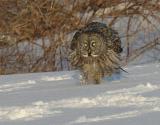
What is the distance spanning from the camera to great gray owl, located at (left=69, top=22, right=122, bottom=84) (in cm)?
388

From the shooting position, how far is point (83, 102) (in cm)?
315

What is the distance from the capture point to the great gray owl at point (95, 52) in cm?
388

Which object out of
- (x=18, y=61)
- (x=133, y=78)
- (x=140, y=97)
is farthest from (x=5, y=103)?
(x=18, y=61)

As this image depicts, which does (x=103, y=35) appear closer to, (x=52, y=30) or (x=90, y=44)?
(x=90, y=44)

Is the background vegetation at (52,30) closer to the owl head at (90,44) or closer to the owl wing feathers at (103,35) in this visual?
the owl wing feathers at (103,35)

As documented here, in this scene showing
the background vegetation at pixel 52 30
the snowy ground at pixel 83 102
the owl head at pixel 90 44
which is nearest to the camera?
the snowy ground at pixel 83 102

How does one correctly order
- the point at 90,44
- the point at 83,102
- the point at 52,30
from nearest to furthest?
the point at 83,102 < the point at 90,44 < the point at 52,30

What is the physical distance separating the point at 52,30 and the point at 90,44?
14.1 feet

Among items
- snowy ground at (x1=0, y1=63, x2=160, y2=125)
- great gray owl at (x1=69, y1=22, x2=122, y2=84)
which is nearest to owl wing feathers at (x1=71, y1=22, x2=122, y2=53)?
great gray owl at (x1=69, y1=22, x2=122, y2=84)

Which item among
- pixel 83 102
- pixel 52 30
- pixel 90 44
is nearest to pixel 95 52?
pixel 90 44

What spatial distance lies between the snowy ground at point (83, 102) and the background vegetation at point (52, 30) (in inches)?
125

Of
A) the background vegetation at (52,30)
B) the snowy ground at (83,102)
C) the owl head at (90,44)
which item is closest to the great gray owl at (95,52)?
the owl head at (90,44)

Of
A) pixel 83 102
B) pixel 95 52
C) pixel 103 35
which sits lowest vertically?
pixel 83 102

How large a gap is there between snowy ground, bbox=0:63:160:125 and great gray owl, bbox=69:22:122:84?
113 mm
